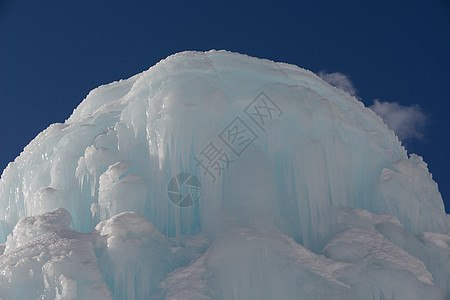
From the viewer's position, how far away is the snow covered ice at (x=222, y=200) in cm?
900

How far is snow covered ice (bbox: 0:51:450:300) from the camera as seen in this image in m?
9.00

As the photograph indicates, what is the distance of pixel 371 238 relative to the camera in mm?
10086

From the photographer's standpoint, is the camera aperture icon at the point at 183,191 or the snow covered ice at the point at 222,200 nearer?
the snow covered ice at the point at 222,200

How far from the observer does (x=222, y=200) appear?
1062 cm

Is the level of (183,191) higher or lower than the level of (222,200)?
higher

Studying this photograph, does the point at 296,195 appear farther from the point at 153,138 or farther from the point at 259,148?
the point at 153,138

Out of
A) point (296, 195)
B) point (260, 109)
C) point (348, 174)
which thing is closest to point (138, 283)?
point (296, 195)

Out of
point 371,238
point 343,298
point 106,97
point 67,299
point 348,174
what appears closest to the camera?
point 67,299

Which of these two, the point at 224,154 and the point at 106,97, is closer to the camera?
the point at 224,154

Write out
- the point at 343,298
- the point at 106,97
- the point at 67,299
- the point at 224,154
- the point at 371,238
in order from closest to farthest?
1. the point at 67,299
2. the point at 343,298
3. the point at 371,238
4. the point at 224,154
5. the point at 106,97

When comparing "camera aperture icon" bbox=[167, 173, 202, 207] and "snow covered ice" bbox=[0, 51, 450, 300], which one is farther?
"camera aperture icon" bbox=[167, 173, 202, 207]

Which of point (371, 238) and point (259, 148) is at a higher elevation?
point (259, 148)

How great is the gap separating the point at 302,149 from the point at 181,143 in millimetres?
2524

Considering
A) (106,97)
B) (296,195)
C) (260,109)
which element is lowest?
(296,195)
